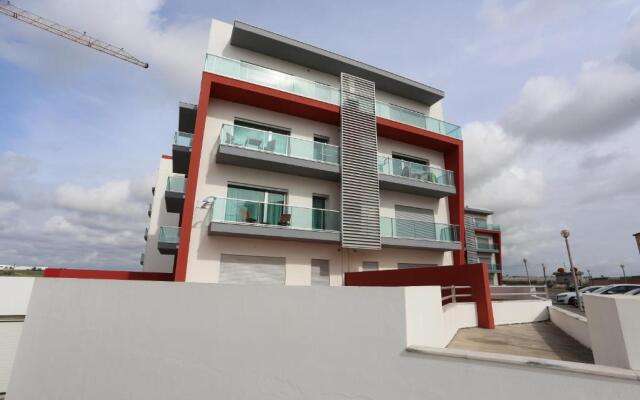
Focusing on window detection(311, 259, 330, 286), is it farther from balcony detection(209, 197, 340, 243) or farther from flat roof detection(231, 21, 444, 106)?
flat roof detection(231, 21, 444, 106)

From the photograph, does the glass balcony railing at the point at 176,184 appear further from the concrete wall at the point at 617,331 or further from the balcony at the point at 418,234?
the concrete wall at the point at 617,331

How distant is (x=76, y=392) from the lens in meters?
6.88

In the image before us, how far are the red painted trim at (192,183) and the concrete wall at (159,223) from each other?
11357 millimetres

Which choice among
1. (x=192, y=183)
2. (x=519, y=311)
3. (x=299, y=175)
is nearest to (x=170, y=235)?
(x=192, y=183)

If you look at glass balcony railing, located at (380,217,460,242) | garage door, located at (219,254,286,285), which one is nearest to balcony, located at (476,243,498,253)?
glass balcony railing, located at (380,217,460,242)

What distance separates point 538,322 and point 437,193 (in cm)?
697

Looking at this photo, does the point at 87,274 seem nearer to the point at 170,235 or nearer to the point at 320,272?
the point at 170,235

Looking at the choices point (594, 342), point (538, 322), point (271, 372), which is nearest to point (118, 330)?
point (271, 372)

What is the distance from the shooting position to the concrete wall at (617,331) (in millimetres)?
3572

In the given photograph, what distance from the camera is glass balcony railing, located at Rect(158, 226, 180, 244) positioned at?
11188 mm

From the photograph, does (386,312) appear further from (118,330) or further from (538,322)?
(538,322)

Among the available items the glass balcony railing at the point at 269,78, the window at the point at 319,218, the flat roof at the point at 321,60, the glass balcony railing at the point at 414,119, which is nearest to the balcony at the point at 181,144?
the glass balcony railing at the point at 269,78

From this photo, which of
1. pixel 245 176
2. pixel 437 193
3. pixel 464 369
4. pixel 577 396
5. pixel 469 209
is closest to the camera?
pixel 577 396

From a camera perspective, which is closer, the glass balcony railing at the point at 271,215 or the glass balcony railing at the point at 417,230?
the glass balcony railing at the point at 271,215
